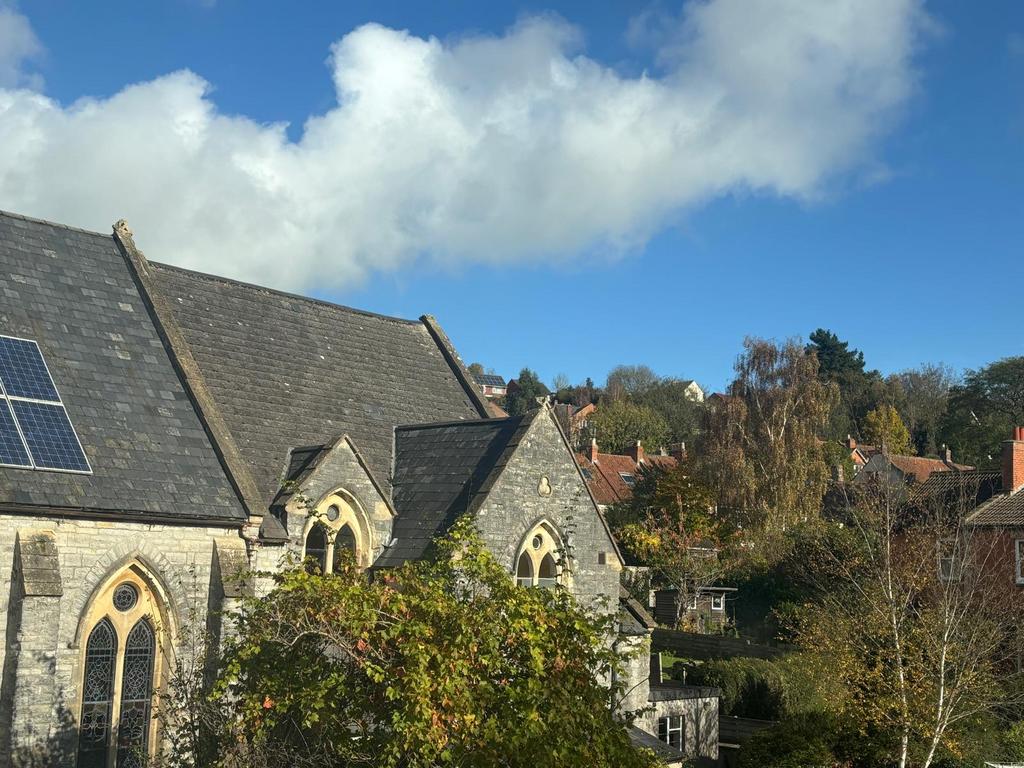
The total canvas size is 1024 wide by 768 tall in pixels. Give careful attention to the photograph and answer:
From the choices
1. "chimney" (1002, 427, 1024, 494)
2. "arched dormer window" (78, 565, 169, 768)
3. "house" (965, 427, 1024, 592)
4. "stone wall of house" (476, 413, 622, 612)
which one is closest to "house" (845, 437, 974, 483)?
"chimney" (1002, 427, 1024, 494)

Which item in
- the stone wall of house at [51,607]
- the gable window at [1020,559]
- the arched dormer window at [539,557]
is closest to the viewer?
the stone wall of house at [51,607]

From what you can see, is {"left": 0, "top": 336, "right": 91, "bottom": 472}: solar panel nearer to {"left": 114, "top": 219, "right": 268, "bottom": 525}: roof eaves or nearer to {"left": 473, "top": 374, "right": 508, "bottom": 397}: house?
{"left": 114, "top": 219, "right": 268, "bottom": 525}: roof eaves

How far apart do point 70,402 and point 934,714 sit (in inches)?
877

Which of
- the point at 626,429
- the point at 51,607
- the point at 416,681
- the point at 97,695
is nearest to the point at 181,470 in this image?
the point at 51,607

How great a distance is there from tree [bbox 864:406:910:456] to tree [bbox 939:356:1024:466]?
5.24m

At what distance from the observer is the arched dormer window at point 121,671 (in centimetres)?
1789

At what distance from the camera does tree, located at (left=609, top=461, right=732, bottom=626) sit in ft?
166

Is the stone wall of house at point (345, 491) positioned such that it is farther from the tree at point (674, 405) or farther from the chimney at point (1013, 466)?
the tree at point (674, 405)

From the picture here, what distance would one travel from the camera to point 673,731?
Result: 30312 mm

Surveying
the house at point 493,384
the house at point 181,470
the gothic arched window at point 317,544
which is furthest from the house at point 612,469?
the house at point 493,384

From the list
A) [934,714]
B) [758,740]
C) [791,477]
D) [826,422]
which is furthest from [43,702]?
[826,422]

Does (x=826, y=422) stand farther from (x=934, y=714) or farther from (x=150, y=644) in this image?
(x=150, y=644)

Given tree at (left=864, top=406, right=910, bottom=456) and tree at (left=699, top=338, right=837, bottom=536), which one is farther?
tree at (left=864, top=406, right=910, bottom=456)

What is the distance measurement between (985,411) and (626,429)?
32.0m
